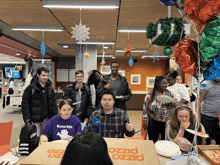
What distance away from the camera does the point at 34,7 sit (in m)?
2.59

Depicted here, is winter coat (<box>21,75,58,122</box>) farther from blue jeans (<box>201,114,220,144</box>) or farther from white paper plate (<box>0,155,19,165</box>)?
blue jeans (<box>201,114,220,144</box>)

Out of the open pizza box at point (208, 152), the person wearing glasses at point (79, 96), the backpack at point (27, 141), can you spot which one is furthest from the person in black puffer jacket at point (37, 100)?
the open pizza box at point (208, 152)

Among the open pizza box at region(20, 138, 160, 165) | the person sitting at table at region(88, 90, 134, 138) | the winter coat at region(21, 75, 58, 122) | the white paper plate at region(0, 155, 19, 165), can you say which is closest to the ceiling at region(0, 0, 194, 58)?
the winter coat at region(21, 75, 58, 122)

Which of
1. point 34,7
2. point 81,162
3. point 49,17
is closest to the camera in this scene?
point 81,162

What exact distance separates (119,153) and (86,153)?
1.28 feet

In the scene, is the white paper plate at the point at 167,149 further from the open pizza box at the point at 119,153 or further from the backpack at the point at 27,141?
the backpack at the point at 27,141

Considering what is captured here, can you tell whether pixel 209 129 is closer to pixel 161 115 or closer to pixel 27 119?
pixel 161 115

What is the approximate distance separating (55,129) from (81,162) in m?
1.39

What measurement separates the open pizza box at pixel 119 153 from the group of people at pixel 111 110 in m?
0.50

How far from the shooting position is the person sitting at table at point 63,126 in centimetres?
172

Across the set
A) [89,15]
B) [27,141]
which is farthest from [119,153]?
[89,15]

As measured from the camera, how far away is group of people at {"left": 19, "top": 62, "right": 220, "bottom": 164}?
5.62ft

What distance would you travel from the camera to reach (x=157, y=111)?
223 cm

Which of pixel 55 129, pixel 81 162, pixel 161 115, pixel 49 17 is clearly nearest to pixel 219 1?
pixel 81 162
